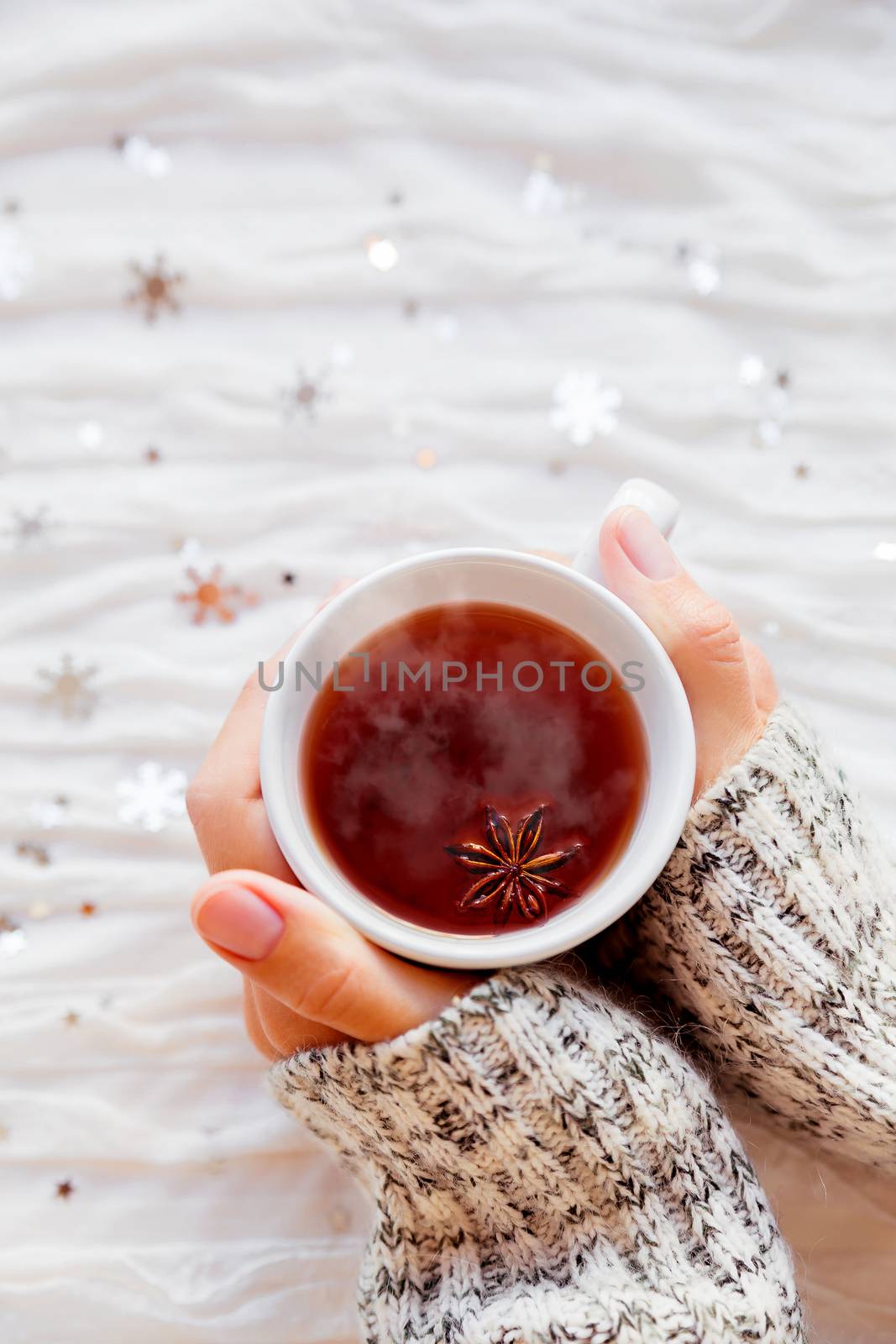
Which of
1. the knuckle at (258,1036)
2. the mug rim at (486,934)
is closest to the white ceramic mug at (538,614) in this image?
the mug rim at (486,934)

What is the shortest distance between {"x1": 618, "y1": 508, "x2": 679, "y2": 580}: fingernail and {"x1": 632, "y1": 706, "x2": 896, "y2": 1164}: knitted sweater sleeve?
0.15 m

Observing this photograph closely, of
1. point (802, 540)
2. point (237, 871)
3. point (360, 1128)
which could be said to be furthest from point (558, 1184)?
point (802, 540)

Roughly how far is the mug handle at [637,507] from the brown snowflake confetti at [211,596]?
1.26 ft

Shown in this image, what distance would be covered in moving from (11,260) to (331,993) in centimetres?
82

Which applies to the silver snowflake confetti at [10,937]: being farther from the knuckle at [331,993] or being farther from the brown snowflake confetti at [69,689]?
the knuckle at [331,993]

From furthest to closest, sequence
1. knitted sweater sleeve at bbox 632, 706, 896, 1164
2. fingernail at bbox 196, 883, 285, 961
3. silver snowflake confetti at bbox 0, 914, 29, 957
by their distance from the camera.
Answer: silver snowflake confetti at bbox 0, 914, 29, 957 < knitted sweater sleeve at bbox 632, 706, 896, 1164 < fingernail at bbox 196, 883, 285, 961

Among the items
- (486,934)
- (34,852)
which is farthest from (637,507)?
(34,852)

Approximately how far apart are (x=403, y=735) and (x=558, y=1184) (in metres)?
0.34

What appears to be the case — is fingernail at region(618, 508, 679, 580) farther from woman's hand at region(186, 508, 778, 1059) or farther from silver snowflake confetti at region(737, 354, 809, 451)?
silver snowflake confetti at region(737, 354, 809, 451)

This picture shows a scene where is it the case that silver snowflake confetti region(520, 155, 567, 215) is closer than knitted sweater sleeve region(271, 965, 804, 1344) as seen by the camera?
No

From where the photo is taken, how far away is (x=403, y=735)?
2.24 ft

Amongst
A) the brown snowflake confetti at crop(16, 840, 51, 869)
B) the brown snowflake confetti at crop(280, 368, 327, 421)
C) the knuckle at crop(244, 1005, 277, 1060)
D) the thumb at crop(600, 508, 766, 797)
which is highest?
the brown snowflake confetti at crop(280, 368, 327, 421)

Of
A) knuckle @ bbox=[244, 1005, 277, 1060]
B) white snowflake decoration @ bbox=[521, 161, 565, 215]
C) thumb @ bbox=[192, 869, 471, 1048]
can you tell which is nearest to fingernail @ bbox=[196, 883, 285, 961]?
thumb @ bbox=[192, 869, 471, 1048]

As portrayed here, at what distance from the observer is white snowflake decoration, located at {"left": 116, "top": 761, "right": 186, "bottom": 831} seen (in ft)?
3.02
